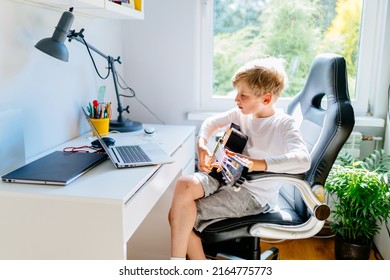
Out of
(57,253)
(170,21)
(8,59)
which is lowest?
(57,253)

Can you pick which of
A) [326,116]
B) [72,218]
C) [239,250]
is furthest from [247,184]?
[72,218]

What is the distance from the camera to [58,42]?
144 cm

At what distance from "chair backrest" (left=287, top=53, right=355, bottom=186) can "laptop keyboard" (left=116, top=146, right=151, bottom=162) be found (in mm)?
620

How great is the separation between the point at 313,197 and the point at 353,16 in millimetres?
1337

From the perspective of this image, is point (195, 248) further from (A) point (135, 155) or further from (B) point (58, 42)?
(B) point (58, 42)

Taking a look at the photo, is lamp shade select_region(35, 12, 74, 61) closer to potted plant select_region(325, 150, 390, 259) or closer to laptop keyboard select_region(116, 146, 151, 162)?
laptop keyboard select_region(116, 146, 151, 162)

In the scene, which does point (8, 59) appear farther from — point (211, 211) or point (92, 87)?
point (211, 211)

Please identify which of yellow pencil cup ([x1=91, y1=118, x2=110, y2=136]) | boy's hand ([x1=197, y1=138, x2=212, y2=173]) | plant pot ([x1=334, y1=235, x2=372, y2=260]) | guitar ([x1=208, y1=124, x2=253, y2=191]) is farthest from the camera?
plant pot ([x1=334, y1=235, x2=372, y2=260])

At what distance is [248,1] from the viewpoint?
2262 mm

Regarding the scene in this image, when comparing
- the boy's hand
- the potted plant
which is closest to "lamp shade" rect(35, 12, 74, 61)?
the boy's hand

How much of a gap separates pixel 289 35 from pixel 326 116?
0.98 metres

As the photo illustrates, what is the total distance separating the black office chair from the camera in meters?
1.35

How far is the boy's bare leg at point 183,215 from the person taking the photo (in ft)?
4.63
